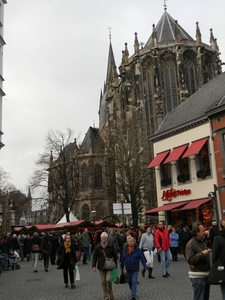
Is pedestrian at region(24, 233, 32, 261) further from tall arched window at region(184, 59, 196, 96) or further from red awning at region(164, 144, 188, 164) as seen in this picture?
tall arched window at region(184, 59, 196, 96)

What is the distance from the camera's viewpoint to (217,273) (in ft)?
17.7

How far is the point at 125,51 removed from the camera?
5475 cm

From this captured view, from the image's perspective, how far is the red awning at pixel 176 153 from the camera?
24916 millimetres

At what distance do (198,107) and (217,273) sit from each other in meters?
22.6

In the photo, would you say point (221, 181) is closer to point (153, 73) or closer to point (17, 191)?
point (153, 73)

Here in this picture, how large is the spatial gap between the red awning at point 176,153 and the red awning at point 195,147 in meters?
0.54

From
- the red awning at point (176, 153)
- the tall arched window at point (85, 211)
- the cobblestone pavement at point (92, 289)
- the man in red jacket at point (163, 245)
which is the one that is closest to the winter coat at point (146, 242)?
the man in red jacket at point (163, 245)

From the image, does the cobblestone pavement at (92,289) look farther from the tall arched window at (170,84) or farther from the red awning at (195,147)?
the tall arched window at (170,84)

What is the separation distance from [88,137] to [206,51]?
30.1m

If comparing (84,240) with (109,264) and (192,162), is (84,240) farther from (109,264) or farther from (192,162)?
(109,264)

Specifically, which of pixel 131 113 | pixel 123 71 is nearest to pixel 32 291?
pixel 131 113

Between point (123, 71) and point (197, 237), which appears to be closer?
point (197, 237)

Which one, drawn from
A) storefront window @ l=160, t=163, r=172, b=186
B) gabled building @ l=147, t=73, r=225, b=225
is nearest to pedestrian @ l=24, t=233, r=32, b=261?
gabled building @ l=147, t=73, r=225, b=225

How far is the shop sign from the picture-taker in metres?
25.1
